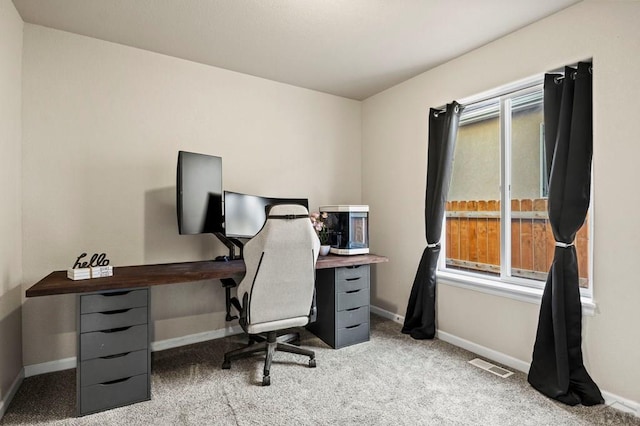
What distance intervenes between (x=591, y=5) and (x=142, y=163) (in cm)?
338

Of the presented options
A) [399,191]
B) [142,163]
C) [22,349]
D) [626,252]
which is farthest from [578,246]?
[22,349]

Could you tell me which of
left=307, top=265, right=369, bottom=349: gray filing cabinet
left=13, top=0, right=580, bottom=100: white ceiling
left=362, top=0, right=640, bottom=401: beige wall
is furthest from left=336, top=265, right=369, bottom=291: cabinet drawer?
left=13, top=0, right=580, bottom=100: white ceiling

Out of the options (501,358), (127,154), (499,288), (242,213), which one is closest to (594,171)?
(499,288)

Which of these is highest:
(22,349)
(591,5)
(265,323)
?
(591,5)

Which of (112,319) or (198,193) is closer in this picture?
(112,319)

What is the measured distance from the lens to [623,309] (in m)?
2.03

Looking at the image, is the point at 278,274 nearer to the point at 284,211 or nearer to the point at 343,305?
the point at 284,211

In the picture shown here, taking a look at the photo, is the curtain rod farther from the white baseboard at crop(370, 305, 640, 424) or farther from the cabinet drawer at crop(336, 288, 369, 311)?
the white baseboard at crop(370, 305, 640, 424)

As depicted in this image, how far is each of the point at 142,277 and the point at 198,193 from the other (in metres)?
0.81

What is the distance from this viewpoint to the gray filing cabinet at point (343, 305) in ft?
9.72

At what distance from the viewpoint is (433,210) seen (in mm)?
3148

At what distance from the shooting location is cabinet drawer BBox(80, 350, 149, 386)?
2.01 metres

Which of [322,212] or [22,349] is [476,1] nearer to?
[322,212]

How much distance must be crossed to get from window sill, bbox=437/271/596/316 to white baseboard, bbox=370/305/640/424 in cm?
46
